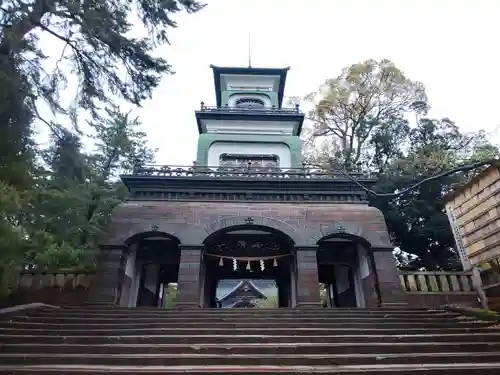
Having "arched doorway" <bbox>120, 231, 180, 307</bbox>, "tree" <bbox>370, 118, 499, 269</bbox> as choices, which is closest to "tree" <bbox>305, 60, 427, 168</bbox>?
"tree" <bbox>370, 118, 499, 269</bbox>

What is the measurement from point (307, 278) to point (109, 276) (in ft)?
17.6

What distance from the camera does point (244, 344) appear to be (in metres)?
4.63

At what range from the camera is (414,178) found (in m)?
14.5

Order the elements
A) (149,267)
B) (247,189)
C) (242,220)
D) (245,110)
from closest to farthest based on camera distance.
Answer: (242,220), (247,189), (149,267), (245,110)

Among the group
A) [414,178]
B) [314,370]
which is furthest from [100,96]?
[414,178]

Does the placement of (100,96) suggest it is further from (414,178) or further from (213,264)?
(414,178)

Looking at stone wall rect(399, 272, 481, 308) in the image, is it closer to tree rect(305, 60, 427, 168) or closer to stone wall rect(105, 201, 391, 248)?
stone wall rect(105, 201, 391, 248)

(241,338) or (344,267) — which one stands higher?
(344,267)

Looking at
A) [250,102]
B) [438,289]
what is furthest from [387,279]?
[250,102]

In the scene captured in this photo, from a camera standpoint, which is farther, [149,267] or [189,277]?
[149,267]

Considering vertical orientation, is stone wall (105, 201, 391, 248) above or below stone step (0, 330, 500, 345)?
above

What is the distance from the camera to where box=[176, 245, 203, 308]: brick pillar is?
8.95 metres

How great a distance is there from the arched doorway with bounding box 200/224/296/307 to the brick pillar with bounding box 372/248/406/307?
8.04ft

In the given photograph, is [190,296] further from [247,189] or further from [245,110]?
[245,110]
